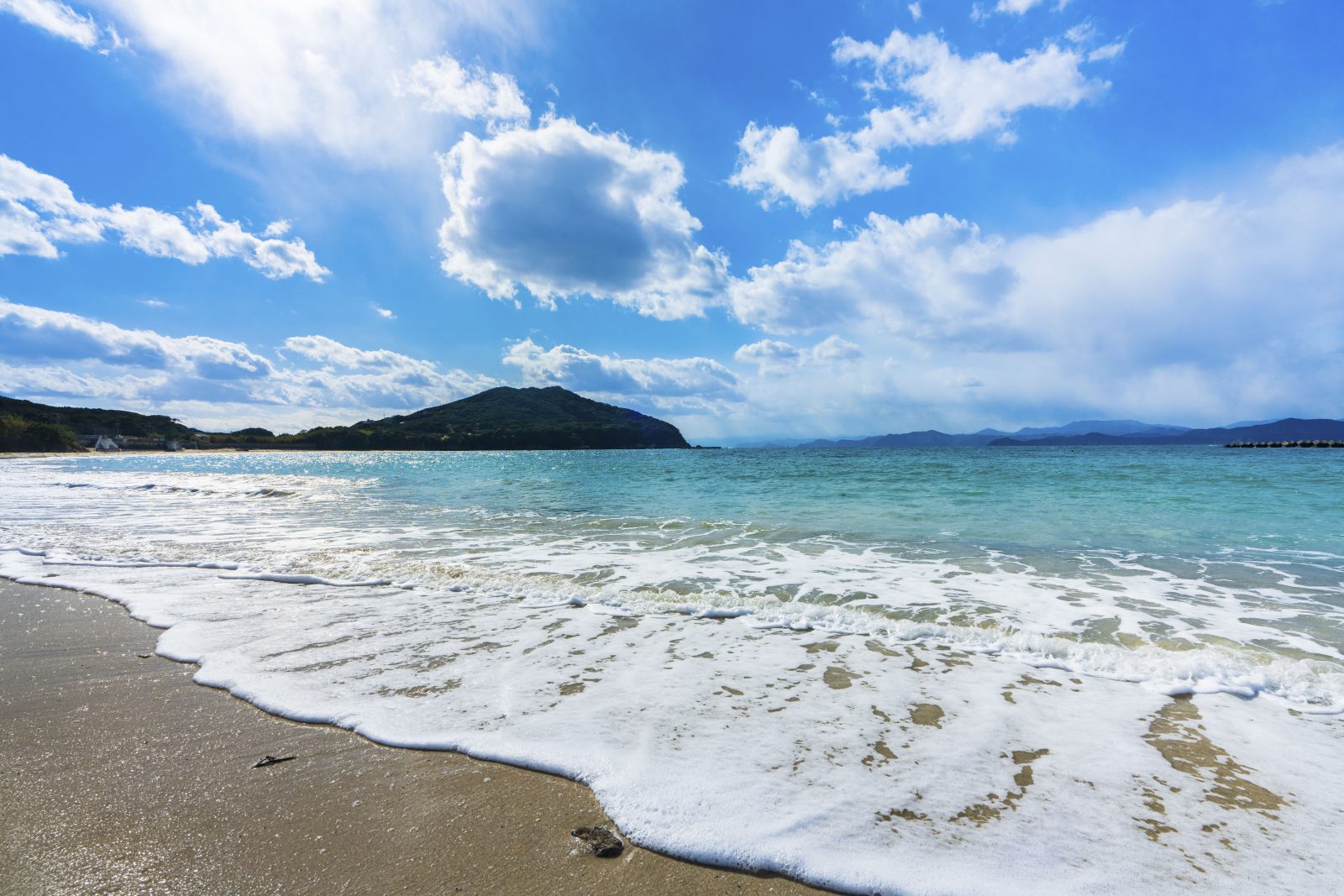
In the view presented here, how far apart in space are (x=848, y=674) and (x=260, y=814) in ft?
14.6

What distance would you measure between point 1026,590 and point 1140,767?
194 inches

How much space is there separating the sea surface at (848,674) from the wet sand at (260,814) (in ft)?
0.79

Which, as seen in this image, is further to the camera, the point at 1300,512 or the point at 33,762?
the point at 1300,512

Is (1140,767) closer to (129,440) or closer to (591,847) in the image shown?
(591,847)

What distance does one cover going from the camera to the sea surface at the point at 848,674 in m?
2.87

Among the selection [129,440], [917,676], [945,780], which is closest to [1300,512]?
[917,676]

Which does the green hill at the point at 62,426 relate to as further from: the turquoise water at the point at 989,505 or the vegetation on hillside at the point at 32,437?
the turquoise water at the point at 989,505

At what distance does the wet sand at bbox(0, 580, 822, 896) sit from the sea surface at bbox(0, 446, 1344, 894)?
9.5 inches

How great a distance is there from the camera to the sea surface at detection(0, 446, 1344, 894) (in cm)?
287

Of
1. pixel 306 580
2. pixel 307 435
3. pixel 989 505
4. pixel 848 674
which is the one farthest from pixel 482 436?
pixel 848 674

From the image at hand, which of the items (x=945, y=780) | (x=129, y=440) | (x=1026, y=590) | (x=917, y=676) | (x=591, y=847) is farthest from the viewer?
(x=129, y=440)

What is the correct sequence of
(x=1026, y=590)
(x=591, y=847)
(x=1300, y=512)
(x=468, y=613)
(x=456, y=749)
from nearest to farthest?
(x=591, y=847) → (x=456, y=749) → (x=468, y=613) → (x=1026, y=590) → (x=1300, y=512)

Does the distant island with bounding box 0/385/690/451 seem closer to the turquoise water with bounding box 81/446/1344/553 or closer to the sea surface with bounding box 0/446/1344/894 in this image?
the turquoise water with bounding box 81/446/1344/553

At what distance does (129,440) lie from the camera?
370 ft
